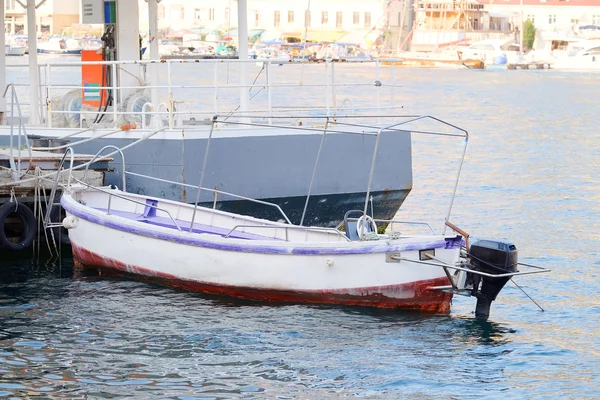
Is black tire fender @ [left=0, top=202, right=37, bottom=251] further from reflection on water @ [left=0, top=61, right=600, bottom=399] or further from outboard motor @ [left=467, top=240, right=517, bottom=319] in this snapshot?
outboard motor @ [left=467, top=240, right=517, bottom=319]

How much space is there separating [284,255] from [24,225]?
5194 millimetres

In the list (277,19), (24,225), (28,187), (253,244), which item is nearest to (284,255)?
(253,244)

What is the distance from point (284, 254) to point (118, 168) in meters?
4.37

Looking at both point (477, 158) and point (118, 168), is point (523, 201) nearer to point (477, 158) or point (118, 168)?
point (477, 158)

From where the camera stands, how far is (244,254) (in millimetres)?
15406

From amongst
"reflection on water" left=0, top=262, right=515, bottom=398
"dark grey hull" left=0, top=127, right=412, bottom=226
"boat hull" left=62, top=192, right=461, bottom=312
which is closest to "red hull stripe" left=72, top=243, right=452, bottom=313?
"boat hull" left=62, top=192, right=461, bottom=312

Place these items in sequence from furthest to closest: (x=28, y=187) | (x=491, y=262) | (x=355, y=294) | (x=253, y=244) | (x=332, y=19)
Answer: (x=332, y=19)
(x=28, y=187)
(x=253, y=244)
(x=355, y=294)
(x=491, y=262)

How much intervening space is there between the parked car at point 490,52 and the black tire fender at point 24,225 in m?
122

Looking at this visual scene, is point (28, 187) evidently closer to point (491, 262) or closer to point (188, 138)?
point (188, 138)

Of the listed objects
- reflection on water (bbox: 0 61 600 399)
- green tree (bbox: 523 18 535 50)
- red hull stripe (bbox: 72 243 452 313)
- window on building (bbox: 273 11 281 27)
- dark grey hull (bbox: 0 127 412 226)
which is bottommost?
reflection on water (bbox: 0 61 600 399)

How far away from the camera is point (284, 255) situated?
15.1 meters

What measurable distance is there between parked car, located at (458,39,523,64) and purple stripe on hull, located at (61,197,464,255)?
402 ft

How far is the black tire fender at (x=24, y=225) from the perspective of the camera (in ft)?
57.9

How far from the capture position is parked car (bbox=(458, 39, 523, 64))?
136 metres
